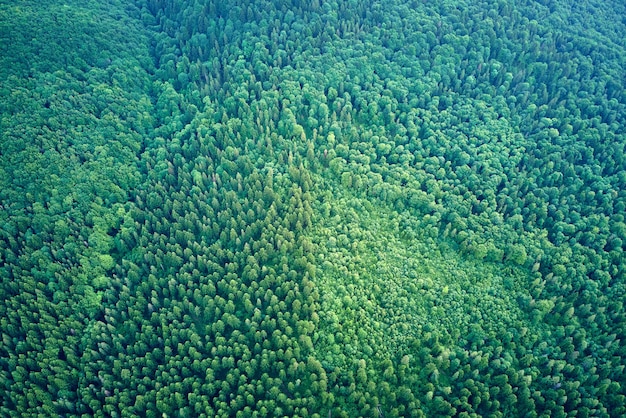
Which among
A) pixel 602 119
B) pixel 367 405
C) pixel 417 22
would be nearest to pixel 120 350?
pixel 367 405

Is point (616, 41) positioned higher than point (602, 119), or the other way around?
point (616, 41)

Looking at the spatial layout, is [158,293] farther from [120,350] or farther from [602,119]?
[602,119]

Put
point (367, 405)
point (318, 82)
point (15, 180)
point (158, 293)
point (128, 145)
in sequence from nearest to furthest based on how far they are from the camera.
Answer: point (367, 405)
point (158, 293)
point (15, 180)
point (128, 145)
point (318, 82)

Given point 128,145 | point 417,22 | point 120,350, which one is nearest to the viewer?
point 120,350

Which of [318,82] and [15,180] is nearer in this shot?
[15,180]

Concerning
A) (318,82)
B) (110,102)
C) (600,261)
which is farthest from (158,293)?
(600,261)

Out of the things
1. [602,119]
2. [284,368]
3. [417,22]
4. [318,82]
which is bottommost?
[284,368]
